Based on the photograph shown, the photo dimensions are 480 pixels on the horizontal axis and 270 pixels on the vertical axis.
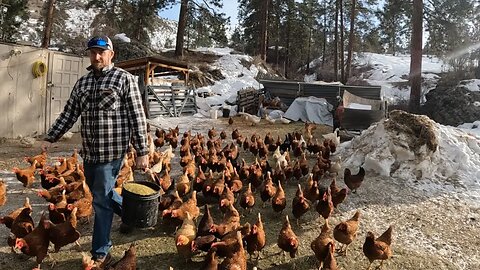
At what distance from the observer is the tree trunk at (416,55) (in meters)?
15.8

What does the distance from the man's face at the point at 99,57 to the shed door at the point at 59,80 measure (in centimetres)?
870

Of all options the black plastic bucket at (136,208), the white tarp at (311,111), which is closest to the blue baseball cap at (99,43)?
the black plastic bucket at (136,208)

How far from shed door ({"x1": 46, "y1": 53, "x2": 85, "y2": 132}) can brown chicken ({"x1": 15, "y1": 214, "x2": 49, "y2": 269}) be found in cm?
852

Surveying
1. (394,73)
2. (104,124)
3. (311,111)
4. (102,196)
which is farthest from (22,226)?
(394,73)

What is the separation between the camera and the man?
3.23 meters

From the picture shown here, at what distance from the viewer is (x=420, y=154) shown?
7375 mm

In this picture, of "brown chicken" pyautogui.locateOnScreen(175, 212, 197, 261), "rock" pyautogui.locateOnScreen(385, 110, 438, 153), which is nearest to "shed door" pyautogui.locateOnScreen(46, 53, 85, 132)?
"brown chicken" pyautogui.locateOnScreen(175, 212, 197, 261)

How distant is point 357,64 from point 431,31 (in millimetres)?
19836

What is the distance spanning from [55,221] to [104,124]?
4.54ft

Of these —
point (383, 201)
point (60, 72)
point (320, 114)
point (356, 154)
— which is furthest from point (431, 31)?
point (60, 72)

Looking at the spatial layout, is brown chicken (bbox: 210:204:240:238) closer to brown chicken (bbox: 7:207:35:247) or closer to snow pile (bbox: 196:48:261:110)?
brown chicken (bbox: 7:207:35:247)

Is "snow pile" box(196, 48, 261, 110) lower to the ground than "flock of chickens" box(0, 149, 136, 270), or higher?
higher

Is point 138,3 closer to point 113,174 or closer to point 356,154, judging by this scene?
point 356,154

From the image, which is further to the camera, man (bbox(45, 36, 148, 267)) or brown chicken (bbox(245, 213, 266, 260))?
brown chicken (bbox(245, 213, 266, 260))
